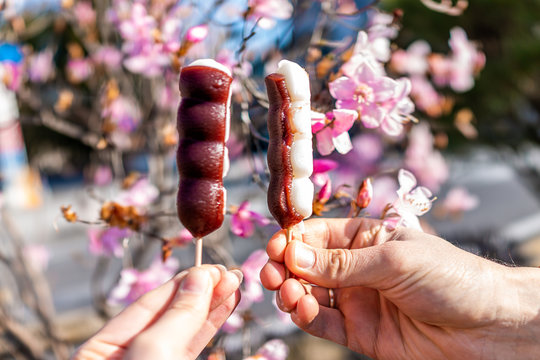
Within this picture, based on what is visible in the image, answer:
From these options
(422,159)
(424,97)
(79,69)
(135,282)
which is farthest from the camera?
(422,159)

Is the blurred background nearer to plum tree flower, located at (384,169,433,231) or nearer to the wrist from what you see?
plum tree flower, located at (384,169,433,231)

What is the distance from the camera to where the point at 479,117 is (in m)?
5.71

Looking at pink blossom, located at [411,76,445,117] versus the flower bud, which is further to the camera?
pink blossom, located at [411,76,445,117]

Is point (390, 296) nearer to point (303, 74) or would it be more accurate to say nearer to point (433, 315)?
point (433, 315)

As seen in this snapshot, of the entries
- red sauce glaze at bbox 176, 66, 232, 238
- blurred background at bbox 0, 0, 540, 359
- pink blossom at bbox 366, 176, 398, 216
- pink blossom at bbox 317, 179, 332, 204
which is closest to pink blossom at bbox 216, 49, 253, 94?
blurred background at bbox 0, 0, 540, 359

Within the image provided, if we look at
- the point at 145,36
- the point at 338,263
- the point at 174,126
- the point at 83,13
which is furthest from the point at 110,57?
the point at 338,263

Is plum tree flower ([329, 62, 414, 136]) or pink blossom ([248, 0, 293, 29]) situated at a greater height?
pink blossom ([248, 0, 293, 29])

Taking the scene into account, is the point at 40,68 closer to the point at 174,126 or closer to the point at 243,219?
the point at 174,126

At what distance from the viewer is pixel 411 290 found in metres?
1.54

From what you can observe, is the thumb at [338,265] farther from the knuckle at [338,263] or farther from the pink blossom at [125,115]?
the pink blossom at [125,115]

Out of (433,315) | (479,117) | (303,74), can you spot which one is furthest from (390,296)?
(479,117)

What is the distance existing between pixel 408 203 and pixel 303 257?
0.46m

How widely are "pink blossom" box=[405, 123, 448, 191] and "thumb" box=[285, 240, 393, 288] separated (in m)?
2.55

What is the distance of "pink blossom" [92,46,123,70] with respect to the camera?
3250 mm
